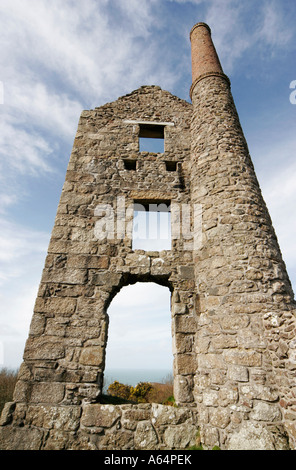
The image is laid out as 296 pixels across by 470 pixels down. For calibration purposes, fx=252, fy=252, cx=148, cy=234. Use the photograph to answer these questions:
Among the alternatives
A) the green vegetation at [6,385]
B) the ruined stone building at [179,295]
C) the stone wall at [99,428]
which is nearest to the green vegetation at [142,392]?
the green vegetation at [6,385]

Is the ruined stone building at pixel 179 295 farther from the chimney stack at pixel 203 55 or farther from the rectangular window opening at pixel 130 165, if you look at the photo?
the chimney stack at pixel 203 55

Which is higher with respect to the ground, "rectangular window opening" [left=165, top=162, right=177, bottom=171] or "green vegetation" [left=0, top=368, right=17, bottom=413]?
"rectangular window opening" [left=165, top=162, right=177, bottom=171]

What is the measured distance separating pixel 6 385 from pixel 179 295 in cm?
1091

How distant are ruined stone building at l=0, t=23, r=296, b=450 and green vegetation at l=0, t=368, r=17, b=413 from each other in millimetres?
7977

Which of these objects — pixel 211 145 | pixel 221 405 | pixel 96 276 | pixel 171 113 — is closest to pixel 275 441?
pixel 221 405

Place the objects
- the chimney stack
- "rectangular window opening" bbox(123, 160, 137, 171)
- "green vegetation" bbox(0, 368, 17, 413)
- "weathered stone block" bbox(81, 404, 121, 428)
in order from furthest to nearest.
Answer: "green vegetation" bbox(0, 368, 17, 413)
the chimney stack
"rectangular window opening" bbox(123, 160, 137, 171)
"weathered stone block" bbox(81, 404, 121, 428)

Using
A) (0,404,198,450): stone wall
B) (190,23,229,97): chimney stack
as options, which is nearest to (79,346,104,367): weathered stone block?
(0,404,198,450): stone wall

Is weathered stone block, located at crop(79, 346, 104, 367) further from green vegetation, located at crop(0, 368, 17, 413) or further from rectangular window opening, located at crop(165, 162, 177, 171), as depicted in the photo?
green vegetation, located at crop(0, 368, 17, 413)

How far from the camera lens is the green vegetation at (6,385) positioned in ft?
34.5

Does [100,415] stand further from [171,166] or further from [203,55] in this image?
[203,55]

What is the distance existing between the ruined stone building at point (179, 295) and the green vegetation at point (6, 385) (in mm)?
7977

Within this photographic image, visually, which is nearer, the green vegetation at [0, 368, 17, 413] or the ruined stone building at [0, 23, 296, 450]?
the ruined stone building at [0, 23, 296, 450]

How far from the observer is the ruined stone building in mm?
3939

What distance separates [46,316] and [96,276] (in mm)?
1215
